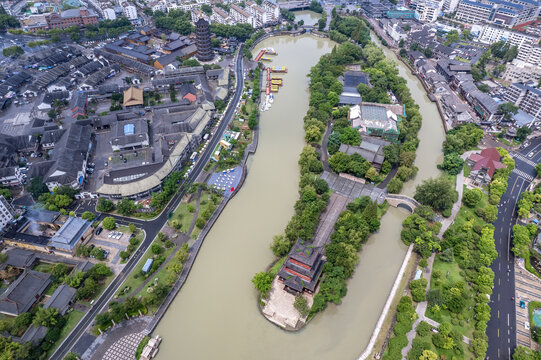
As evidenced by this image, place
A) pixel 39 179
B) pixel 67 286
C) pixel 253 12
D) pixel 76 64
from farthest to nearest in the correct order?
pixel 253 12 < pixel 76 64 < pixel 39 179 < pixel 67 286

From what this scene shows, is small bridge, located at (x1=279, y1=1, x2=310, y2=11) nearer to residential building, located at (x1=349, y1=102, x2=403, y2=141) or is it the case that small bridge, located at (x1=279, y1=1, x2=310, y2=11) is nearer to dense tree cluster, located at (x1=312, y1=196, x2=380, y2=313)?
residential building, located at (x1=349, y1=102, x2=403, y2=141)

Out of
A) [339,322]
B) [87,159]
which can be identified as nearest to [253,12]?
[87,159]

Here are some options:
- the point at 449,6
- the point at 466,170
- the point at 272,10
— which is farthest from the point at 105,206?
the point at 449,6

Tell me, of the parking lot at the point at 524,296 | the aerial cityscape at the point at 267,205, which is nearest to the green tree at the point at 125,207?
the aerial cityscape at the point at 267,205

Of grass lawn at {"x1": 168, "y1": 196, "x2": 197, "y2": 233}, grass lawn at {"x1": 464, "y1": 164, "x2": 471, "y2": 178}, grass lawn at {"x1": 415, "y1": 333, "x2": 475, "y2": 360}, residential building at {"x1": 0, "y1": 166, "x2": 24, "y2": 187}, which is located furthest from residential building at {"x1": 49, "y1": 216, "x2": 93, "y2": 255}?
grass lawn at {"x1": 464, "y1": 164, "x2": 471, "y2": 178}

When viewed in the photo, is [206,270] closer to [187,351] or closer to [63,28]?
[187,351]

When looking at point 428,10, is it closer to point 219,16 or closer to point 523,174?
point 219,16
